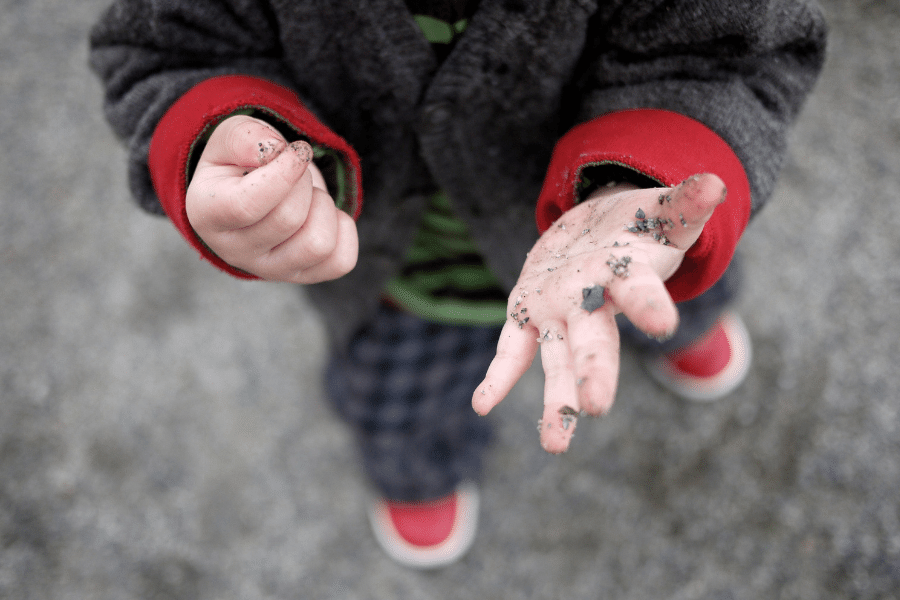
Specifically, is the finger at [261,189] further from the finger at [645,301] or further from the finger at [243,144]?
the finger at [645,301]

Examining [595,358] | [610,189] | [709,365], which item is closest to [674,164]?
[610,189]

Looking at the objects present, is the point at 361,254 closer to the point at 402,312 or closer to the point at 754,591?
the point at 402,312

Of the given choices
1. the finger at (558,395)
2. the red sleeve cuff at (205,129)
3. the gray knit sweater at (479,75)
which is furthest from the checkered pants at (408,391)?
the finger at (558,395)

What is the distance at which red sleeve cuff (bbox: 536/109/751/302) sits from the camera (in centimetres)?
40

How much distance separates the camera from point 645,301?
0.32 metres

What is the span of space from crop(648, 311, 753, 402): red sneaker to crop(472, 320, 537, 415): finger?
681 millimetres

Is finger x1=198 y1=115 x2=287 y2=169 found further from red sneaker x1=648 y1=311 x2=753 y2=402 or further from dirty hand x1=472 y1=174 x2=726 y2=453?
red sneaker x1=648 y1=311 x2=753 y2=402

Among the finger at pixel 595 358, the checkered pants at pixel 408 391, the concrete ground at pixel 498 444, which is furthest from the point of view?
the concrete ground at pixel 498 444

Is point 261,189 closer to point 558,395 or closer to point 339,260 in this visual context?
point 339,260

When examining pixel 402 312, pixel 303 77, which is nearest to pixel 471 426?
pixel 402 312

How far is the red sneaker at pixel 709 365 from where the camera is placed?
0.96 m

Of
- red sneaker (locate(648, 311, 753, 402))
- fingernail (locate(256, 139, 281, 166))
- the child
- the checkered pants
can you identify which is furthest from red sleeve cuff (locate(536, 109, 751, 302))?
red sneaker (locate(648, 311, 753, 402))

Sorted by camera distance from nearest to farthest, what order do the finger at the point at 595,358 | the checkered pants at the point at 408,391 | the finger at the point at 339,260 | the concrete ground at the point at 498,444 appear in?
the finger at the point at 595,358 → the finger at the point at 339,260 → the checkered pants at the point at 408,391 → the concrete ground at the point at 498,444

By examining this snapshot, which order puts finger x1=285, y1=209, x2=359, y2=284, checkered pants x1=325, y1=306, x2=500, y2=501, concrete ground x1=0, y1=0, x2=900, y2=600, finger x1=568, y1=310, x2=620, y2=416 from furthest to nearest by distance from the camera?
concrete ground x1=0, y1=0, x2=900, y2=600
checkered pants x1=325, y1=306, x2=500, y2=501
finger x1=285, y1=209, x2=359, y2=284
finger x1=568, y1=310, x2=620, y2=416
